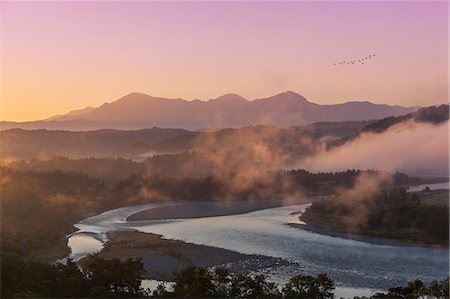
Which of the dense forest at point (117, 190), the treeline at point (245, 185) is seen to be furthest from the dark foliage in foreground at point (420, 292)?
the treeline at point (245, 185)

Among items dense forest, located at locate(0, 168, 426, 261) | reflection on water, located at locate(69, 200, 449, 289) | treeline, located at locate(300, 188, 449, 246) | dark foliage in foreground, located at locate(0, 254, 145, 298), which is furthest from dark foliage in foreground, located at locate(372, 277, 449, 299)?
dense forest, located at locate(0, 168, 426, 261)

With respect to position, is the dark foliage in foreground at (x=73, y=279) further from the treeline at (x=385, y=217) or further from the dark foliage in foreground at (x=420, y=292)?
the treeline at (x=385, y=217)

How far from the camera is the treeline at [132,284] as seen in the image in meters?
19.4

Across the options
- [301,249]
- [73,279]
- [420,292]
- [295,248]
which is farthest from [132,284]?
[295,248]

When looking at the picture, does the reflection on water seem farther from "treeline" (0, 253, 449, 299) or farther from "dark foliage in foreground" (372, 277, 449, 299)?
"treeline" (0, 253, 449, 299)

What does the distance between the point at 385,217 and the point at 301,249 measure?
1182 centimetres

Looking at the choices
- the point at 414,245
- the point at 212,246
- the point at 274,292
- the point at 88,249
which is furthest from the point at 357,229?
the point at 274,292

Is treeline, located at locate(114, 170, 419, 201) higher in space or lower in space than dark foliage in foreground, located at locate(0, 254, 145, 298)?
lower

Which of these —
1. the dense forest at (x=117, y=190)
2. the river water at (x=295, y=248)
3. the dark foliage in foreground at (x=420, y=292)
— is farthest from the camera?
the dense forest at (x=117, y=190)

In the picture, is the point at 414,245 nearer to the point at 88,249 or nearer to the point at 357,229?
the point at 357,229

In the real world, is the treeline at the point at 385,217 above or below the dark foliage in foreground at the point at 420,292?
below

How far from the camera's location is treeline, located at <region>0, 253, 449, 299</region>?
19.4m

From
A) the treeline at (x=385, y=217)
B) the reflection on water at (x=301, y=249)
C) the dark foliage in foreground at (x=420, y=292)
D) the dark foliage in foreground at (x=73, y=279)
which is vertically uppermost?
the dark foliage in foreground at (x=73, y=279)

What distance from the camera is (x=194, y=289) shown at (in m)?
19.3
